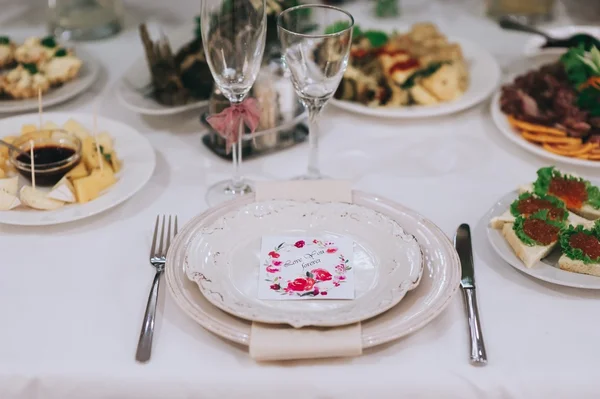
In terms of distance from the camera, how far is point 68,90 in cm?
141

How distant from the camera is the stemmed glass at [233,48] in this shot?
39.8 inches

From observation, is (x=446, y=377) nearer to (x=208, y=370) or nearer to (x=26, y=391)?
(x=208, y=370)

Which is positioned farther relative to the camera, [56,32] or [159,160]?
[56,32]

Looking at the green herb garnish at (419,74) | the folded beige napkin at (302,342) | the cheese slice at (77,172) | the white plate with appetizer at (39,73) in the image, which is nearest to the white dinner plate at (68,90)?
the white plate with appetizer at (39,73)

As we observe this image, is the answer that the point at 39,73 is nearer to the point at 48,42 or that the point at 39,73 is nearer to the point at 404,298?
the point at 48,42

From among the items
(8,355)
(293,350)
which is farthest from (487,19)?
(8,355)

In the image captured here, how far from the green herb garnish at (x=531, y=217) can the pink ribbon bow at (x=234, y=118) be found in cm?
42

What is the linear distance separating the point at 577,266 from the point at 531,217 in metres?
0.09

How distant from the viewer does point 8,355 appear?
0.79m

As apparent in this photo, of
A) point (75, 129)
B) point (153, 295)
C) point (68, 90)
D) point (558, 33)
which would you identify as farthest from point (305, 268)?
point (558, 33)

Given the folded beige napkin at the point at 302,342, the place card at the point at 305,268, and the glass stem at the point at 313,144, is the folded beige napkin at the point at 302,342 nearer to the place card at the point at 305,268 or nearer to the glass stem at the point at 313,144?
the place card at the point at 305,268

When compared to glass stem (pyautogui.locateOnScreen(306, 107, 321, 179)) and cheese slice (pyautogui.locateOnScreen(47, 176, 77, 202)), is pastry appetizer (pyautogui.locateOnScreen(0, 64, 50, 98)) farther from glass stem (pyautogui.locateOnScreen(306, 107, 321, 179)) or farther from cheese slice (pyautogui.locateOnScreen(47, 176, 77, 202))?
glass stem (pyautogui.locateOnScreen(306, 107, 321, 179))

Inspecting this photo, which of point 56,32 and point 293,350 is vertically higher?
point 293,350

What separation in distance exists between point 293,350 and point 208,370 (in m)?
0.11
